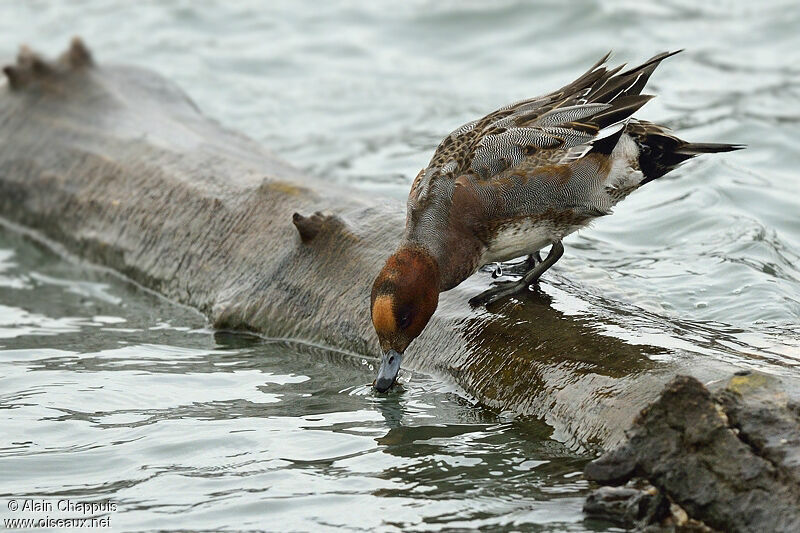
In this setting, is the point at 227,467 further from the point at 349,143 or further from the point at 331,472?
the point at 349,143

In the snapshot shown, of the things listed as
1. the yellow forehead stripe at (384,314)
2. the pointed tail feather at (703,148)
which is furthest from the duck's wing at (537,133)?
the yellow forehead stripe at (384,314)

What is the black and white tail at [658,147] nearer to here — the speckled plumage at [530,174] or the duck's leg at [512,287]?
the speckled plumage at [530,174]

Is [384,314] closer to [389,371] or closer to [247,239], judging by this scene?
[389,371]

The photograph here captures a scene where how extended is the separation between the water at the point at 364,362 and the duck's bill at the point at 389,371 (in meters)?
0.09

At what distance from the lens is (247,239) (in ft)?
21.0

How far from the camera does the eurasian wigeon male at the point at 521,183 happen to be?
5277mm

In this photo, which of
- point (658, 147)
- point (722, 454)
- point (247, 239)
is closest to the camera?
point (722, 454)

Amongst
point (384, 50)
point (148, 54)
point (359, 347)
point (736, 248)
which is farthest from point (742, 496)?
point (148, 54)

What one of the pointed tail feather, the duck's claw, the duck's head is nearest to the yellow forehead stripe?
the duck's head

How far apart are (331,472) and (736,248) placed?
351 cm

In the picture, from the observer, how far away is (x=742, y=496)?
3717 millimetres

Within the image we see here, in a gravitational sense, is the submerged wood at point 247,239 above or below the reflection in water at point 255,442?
above

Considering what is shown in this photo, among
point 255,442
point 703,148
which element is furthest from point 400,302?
point 703,148

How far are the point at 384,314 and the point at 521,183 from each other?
2.91 feet
